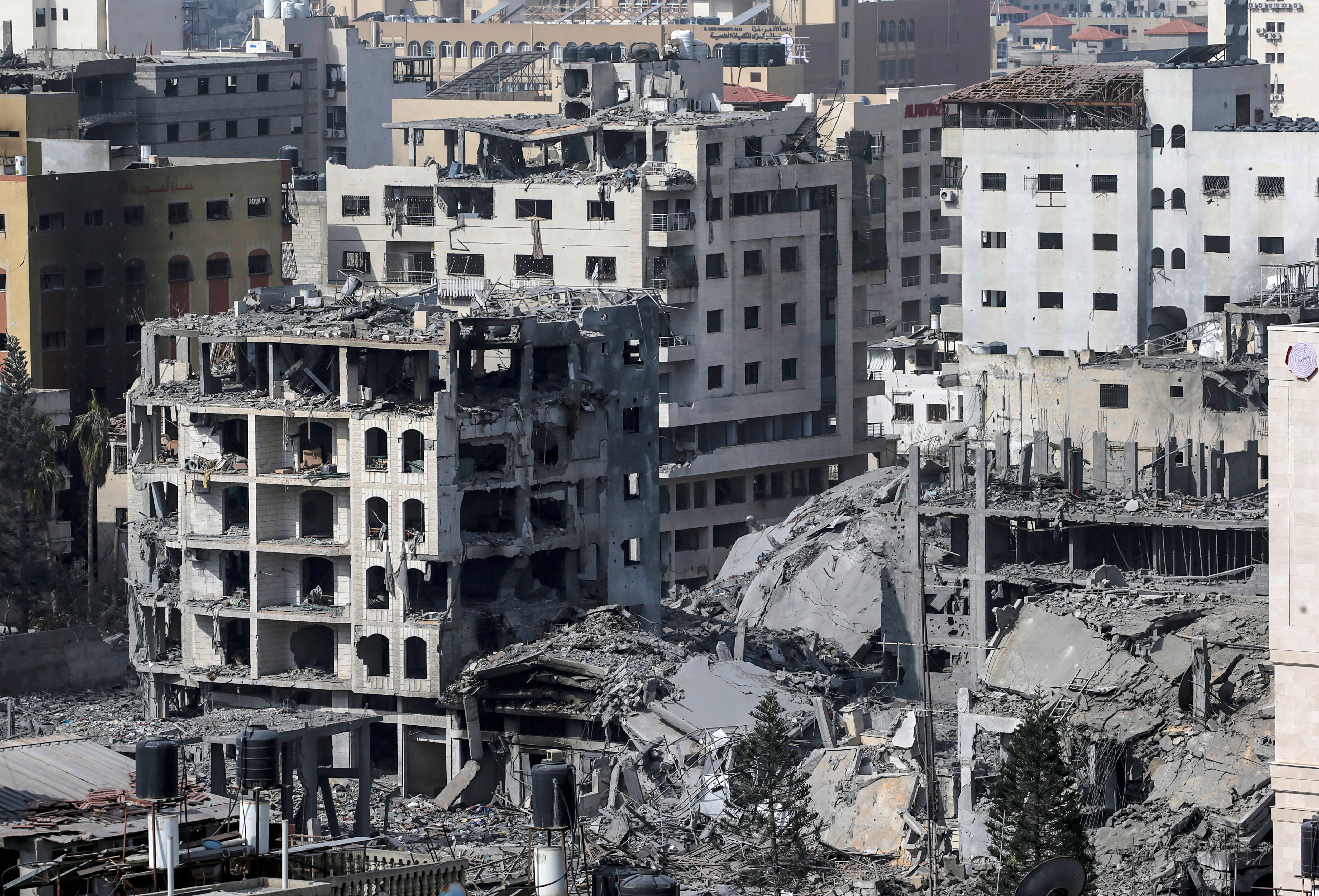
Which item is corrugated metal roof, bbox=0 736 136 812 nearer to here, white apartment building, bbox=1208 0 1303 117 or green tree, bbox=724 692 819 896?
green tree, bbox=724 692 819 896

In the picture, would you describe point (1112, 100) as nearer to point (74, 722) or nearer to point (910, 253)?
point (910, 253)

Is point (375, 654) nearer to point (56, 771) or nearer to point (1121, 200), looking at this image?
point (56, 771)

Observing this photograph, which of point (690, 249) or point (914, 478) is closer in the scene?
point (914, 478)

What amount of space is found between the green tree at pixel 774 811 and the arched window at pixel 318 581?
18714mm

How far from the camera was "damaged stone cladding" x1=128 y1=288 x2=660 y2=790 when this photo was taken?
84.5 metres

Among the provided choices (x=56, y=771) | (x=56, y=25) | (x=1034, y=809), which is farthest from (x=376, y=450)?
(x=56, y=25)

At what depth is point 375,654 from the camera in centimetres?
8588

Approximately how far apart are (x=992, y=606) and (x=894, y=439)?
27299 millimetres

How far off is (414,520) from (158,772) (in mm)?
42886

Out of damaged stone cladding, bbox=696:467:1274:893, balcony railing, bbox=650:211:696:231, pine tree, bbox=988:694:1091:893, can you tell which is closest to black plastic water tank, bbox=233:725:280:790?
pine tree, bbox=988:694:1091:893

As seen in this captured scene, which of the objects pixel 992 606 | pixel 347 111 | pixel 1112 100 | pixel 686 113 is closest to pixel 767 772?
pixel 992 606

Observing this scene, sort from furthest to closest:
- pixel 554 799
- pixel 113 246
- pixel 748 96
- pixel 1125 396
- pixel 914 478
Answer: pixel 748 96
pixel 113 246
pixel 1125 396
pixel 914 478
pixel 554 799

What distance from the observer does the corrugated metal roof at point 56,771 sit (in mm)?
50906

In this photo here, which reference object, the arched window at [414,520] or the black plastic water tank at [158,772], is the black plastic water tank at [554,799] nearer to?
the black plastic water tank at [158,772]
